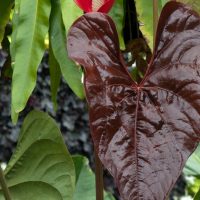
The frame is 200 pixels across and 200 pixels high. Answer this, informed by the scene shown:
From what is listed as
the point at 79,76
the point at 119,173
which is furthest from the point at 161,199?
the point at 79,76

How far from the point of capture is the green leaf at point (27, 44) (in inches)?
33.9

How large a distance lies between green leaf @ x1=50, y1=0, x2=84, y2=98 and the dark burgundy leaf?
212 mm

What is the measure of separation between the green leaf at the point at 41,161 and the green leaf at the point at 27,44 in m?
0.05

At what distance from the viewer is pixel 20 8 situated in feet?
2.97

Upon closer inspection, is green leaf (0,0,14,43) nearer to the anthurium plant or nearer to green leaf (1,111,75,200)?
green leaf (1,111,75,200)

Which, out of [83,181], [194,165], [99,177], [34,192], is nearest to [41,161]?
[34,192]

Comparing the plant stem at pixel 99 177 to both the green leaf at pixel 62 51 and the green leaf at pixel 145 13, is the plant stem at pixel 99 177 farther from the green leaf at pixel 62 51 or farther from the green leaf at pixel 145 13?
the green leaf at pixel 145 13

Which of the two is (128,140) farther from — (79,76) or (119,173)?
(79,76)

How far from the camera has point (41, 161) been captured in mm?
915

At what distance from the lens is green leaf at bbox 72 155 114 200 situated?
1.13 meters

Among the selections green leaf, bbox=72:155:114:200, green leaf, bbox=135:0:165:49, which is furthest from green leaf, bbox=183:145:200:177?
green leaf, bbox=135:0:165:49

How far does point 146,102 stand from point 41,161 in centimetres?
32

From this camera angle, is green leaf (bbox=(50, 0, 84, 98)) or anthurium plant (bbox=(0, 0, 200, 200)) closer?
anthurium plant (bbox=(0, 0, 200, 200))

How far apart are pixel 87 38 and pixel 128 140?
A: 117mm
